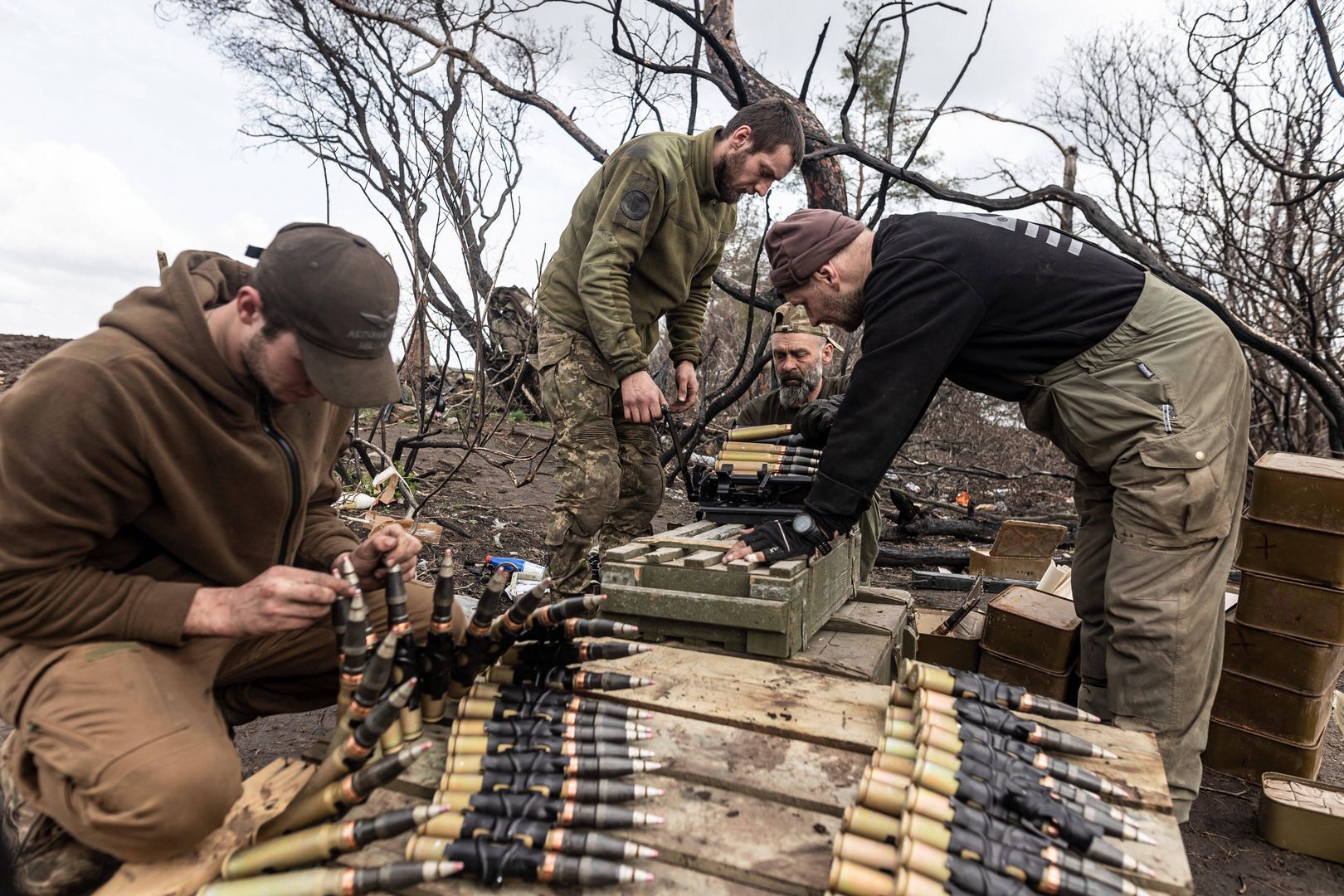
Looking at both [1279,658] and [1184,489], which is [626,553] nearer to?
[1184,489]

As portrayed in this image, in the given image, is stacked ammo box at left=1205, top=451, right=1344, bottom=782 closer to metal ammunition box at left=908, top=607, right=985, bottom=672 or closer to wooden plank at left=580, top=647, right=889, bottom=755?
metal ammunition box at left=908, top=607, right=985, bottom=672

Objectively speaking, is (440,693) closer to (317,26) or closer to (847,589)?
A: (847,589)

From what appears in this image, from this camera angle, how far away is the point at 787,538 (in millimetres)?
3229

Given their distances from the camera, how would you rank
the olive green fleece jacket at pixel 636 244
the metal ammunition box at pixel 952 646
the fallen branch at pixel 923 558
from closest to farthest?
the olive green fleece jacket at pixel 636 244
the metal ammunition box at pixel 952 646
the fallen branch at pixel 923 558

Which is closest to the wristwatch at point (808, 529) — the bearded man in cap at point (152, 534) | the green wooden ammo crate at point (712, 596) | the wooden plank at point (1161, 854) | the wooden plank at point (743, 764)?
the green wooden ammo crate at point (712, 596)

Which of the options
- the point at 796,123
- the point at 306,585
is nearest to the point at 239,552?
the point at 306,585

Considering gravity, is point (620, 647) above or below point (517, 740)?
above

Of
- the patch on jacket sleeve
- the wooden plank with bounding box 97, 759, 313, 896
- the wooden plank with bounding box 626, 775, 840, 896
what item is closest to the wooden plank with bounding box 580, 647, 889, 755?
the wooden plank with bounding box 626, 775, 840, 896

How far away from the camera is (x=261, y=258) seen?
86.8 inches

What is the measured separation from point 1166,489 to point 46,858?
3784 mm

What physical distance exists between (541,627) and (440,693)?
38 centimetres

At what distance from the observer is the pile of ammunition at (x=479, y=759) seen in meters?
1.80

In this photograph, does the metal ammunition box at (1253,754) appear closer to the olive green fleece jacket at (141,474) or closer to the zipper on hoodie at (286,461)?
the zipper on hoodie at (286,461)

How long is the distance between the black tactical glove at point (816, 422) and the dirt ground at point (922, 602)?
906 millimetres
